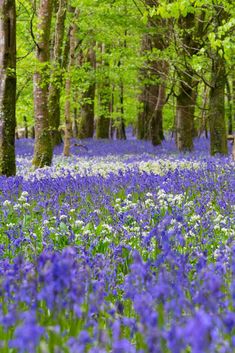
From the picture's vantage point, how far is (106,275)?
3.27 meters

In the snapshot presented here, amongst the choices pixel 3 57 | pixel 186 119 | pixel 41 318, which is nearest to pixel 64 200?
pixel 3 57

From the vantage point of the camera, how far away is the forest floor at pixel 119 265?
1.85 meters

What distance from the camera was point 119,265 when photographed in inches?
163

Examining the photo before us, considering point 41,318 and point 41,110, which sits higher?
point 41,110

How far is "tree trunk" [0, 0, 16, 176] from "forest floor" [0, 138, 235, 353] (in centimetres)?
110

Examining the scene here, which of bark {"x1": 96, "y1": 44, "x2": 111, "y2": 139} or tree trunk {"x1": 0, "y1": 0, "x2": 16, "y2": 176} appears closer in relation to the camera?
tree trunk {"x1": 0, "y1": 0, "x2": 16, "y2": 176}

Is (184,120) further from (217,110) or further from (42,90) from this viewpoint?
(42,90)

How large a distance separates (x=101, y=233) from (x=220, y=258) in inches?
80.8

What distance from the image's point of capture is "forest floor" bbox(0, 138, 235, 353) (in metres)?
1.85

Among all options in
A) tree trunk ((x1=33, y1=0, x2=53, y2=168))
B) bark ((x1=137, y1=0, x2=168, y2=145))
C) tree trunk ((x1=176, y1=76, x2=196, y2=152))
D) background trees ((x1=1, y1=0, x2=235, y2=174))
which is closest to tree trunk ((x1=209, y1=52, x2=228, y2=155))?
background trees ((x1=1, y1=0, x2=235, y2=174))

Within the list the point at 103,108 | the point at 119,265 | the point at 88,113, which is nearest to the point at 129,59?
the point at 88,113

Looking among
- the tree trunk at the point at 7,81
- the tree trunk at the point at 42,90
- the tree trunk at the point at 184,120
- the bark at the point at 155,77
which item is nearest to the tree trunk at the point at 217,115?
the tree trunk at the point at 184,120

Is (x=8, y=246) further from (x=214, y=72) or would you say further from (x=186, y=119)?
(x=186, y=119)

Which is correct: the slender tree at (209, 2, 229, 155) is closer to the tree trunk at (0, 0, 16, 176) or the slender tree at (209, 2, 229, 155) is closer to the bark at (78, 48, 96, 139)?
the tree trunk at (0, 0, 16, 176)
